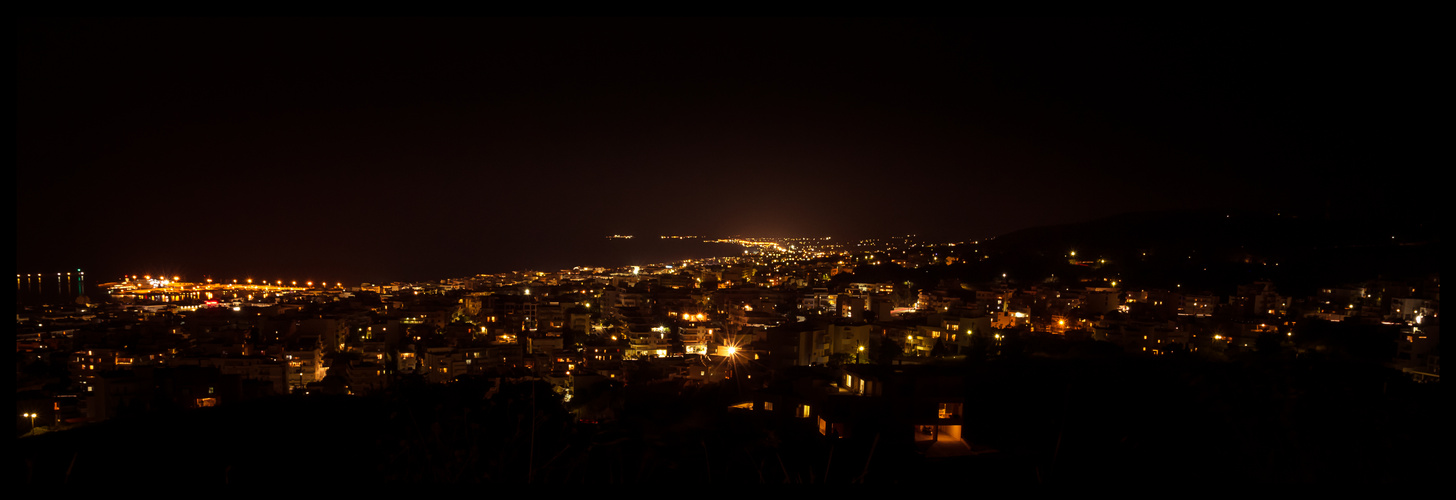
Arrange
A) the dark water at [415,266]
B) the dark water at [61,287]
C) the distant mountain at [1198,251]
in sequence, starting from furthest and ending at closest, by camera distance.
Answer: the dark water at [415,266] → the distant mountain at [1198,251] → the dark water at [61,287]

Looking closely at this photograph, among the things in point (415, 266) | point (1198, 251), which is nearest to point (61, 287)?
point (1198, 251)

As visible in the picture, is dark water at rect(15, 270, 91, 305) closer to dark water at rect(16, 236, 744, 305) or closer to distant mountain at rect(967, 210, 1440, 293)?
dark water at rect(16, 236, 744, 305)

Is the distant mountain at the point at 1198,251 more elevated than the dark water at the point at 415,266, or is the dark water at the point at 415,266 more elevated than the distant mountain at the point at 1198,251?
the distant mountain at the point at 1198,251

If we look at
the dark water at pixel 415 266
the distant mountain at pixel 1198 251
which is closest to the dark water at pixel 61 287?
the dark water at pixel 415 266

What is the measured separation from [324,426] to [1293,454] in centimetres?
419

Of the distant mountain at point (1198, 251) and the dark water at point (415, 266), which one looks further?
the dark water at point (415, 266)

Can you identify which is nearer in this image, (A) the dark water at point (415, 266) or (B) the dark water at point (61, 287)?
(B) the dark water at point (61, 287)

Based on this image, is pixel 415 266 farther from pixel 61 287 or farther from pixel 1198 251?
pixel 1198 251

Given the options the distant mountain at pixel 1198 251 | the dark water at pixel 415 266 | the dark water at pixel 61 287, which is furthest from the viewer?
the dark water at pixel 415 266

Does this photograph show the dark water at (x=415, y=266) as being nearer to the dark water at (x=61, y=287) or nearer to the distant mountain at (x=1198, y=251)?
the dark water at (x=61, y=287)

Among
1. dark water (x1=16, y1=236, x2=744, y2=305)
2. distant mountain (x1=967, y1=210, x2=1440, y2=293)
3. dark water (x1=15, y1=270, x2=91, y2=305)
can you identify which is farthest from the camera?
dark water (x1=16, y1=236, x2=744, y2=305)

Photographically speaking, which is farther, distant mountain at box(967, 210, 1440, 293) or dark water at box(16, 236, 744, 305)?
dark water at box(16, 236, 744, 305)

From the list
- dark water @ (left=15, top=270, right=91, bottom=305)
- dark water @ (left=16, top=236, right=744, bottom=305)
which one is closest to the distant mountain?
dark water @ (left=15, top=270, right=91, bottom=305)

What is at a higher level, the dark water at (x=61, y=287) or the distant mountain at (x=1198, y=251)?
the distant mountain at (x=1198, y=251)
